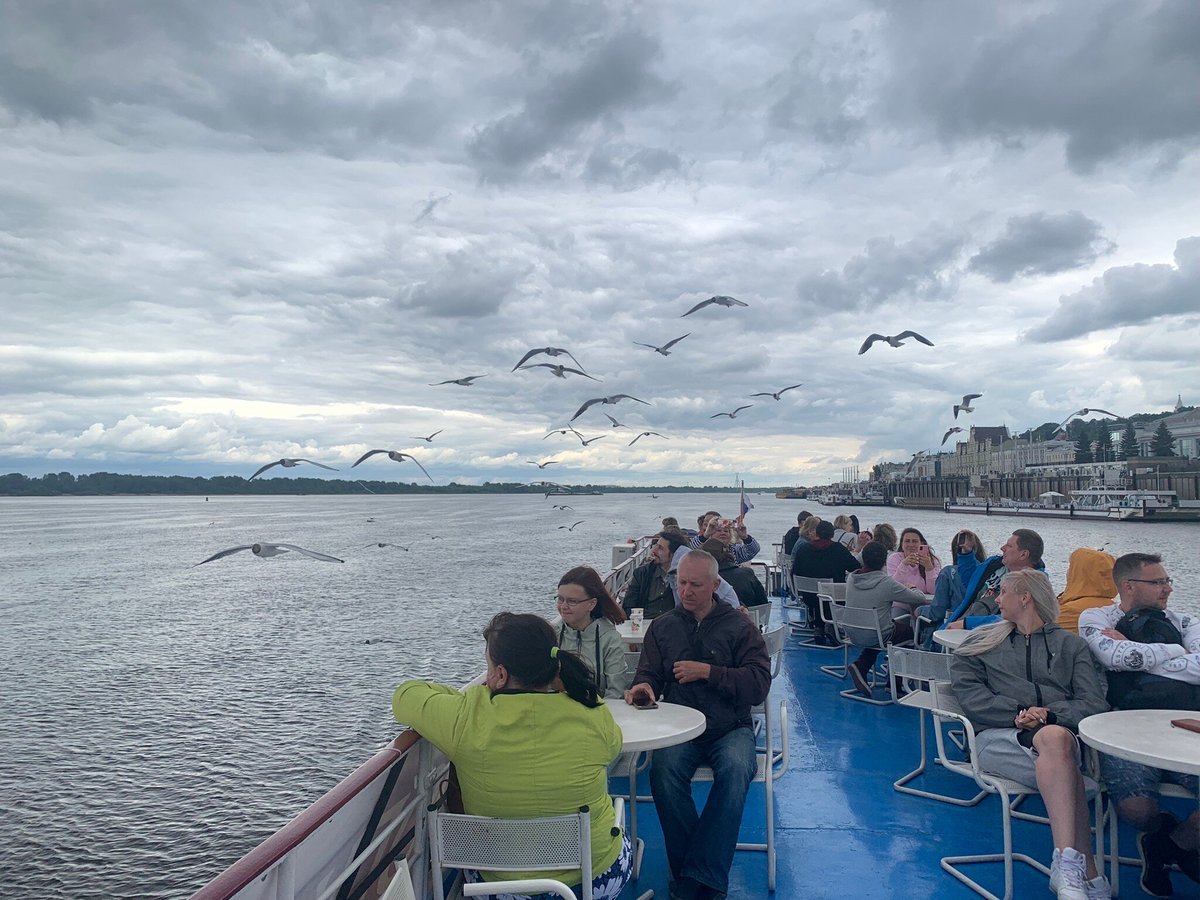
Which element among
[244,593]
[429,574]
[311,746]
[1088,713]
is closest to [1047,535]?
[429,574]

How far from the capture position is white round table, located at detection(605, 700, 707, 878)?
128 inches

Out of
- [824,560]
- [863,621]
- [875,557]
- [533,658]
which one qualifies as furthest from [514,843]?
[824,560]

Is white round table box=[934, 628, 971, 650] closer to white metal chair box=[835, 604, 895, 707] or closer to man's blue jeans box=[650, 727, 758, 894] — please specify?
white metal chair box=[835, 604, 895, 707]

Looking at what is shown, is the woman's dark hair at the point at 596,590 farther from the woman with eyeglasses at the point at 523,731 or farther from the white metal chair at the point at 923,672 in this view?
the white metal chair at the point at 923,672

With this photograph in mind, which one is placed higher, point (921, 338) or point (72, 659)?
point (921, 338)

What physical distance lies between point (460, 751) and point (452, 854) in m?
0.32

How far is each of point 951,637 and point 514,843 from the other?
3991 millimetres

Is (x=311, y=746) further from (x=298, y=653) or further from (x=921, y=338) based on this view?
(x=921, y=338)

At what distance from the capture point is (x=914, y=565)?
8.07 metres

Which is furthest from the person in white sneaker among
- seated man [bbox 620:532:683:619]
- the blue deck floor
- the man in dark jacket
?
the man in dark jacket

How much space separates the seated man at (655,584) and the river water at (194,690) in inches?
257

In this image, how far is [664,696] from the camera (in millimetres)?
4109

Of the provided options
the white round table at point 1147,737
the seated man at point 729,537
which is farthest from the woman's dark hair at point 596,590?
the seated man at point 729,537

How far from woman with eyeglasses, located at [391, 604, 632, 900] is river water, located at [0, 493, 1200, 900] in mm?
8619
